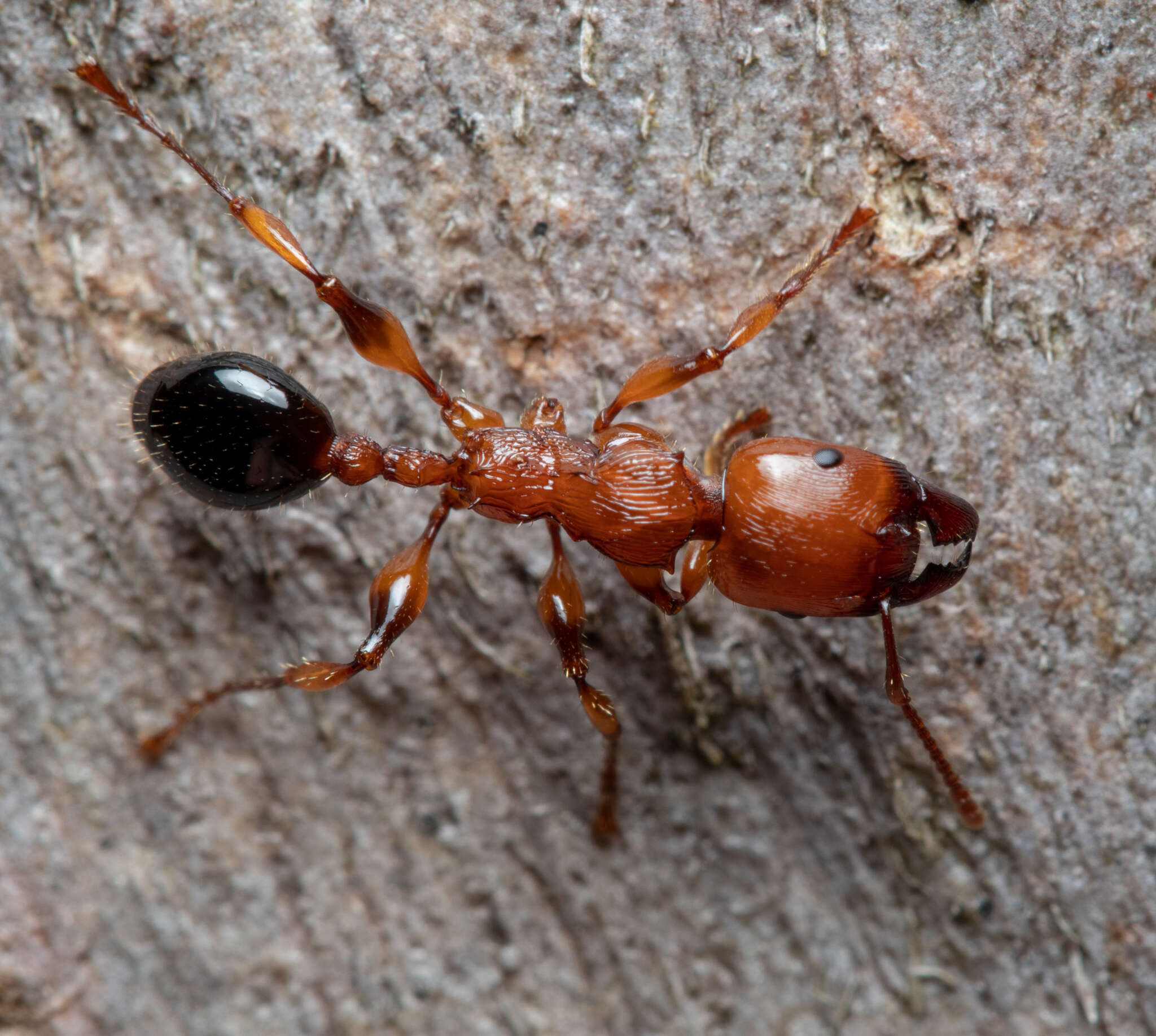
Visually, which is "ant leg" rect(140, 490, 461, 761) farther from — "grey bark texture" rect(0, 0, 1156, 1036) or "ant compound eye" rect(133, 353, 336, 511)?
"ant compound eye" rect(133, 353, 336, 511)

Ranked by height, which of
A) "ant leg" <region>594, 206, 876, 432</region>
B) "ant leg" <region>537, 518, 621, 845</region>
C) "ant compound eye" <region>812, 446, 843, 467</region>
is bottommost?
"ant leg" <region>537, 518, 621, 845</region>

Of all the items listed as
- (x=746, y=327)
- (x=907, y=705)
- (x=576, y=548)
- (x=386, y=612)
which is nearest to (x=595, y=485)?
(x=576, y=548)

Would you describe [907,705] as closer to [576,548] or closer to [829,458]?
[829,458]

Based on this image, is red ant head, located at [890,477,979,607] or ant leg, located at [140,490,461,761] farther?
ant leg, located at [140,490,461,761]

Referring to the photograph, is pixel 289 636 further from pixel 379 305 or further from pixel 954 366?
pixel 954 366

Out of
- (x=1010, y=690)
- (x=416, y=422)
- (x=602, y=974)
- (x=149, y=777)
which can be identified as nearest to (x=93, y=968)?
(x=149, y=777)

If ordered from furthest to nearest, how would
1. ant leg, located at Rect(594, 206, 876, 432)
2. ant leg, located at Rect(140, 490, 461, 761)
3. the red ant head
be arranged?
ant leg, located at Rect(140, 490, 461, 761) → ant leg, located at Rect(594, 206, 876, 432) → the red ant head

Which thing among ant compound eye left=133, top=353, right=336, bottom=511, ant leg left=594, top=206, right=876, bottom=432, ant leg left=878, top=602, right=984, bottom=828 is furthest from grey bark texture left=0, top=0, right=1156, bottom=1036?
ant compound eye left=133, top=353, right=336, bottom=511
